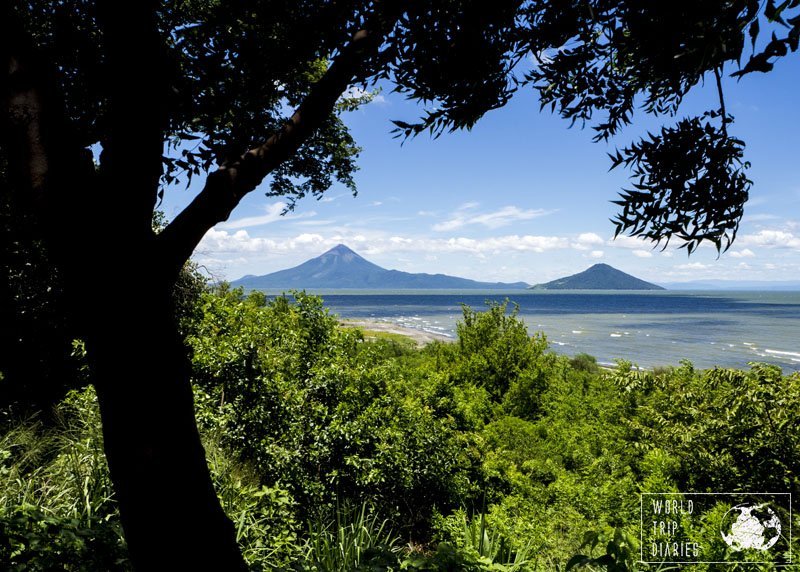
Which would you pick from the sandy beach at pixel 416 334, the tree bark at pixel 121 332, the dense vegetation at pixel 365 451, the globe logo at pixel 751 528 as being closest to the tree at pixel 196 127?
the tree bark at pixel 121 332

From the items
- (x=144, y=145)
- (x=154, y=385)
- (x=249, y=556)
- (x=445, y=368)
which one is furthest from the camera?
(x=445, y=368)

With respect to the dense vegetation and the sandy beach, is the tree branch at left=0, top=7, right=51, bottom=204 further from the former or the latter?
the sandy beach

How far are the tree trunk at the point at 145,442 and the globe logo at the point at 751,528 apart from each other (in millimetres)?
5551

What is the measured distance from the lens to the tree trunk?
1796mm

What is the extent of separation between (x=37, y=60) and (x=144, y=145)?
592 mm

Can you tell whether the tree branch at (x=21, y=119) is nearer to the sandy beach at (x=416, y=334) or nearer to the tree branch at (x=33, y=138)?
the tree branch at (x=33, y=138)

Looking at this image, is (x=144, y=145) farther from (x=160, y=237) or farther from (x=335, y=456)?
(x=335, y=456)

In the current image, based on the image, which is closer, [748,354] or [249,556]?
[249,556]

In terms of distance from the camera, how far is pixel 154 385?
72.8 inches

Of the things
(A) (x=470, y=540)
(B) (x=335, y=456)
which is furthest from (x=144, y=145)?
(B) (x=335, y=456)

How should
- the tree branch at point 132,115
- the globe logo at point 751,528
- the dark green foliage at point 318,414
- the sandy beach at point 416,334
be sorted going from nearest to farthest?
the tree branch at point 132,115 < the globe logo at point 751,528 < the dark green foliage at point 318,414 < the sandy beach at point 416,334

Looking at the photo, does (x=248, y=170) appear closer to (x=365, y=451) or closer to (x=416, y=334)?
(x=365, y=451)

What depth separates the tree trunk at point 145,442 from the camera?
5.89 ft

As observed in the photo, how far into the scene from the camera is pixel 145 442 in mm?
1812
